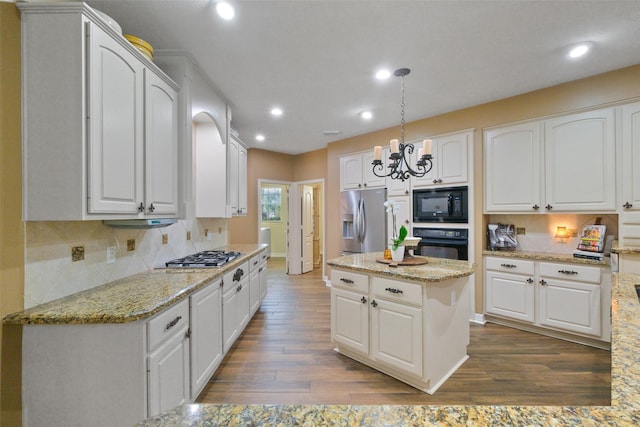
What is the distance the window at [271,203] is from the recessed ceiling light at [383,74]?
5.86 meters

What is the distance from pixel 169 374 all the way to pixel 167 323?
11.6 inches

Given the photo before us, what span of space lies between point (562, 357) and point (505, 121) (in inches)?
98.7

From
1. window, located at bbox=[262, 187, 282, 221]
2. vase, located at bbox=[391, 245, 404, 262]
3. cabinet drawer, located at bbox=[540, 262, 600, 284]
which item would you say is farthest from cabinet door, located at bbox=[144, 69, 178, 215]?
window, located at bbox=[262, 187, 282, 221]

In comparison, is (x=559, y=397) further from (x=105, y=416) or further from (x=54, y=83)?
(x=54, y=83)

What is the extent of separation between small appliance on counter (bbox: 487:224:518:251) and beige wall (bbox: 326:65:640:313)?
5.3 inches

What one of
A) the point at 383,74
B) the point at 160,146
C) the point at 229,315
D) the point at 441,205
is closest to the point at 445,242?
the point at 441,205

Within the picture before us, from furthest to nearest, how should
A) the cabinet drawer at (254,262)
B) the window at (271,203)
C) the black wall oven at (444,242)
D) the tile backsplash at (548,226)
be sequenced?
the window at (271,203), the black wall oven at (444,242), the cabinet drawer at (254,262), the tile backsplash at (548,226)

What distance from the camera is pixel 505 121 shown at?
3250 mm

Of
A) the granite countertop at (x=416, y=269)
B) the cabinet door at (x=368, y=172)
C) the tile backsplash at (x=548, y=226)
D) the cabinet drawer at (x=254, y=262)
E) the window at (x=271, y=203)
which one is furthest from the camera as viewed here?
the window at (x=271, y=203)

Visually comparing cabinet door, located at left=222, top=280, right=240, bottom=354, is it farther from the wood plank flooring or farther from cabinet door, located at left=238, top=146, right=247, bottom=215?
cabinet door, located at left=238, top=146, right=247, bottom=215

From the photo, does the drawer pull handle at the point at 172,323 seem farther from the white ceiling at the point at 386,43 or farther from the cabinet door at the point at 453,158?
the cabinet door at the point at 453,158

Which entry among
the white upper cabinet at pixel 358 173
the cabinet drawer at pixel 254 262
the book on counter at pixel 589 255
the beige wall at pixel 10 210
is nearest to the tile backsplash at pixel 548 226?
the book on counter at pixel 589 255

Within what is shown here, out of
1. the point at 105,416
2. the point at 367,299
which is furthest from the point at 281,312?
the point at 105,416

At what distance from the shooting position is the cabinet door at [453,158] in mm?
3539
